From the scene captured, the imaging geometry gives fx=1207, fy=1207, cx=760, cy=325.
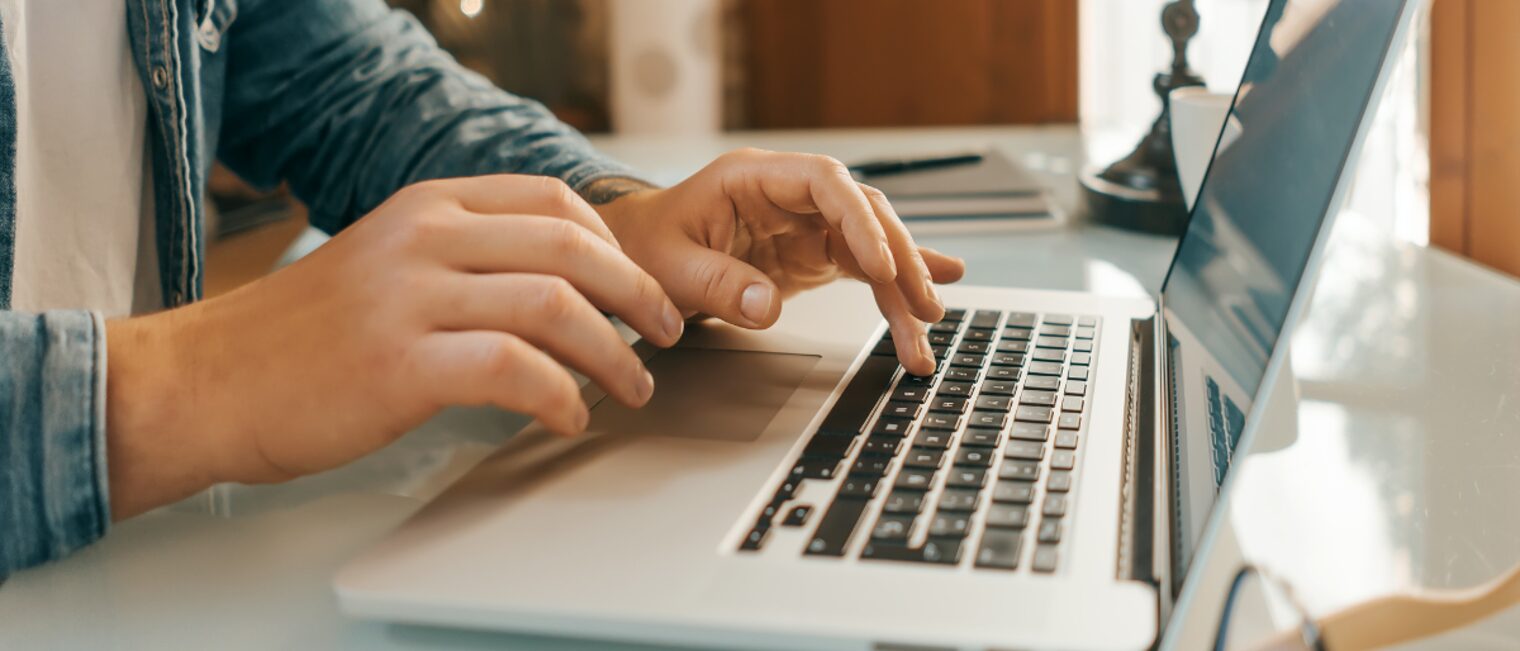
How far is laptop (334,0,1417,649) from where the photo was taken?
14.1 inches

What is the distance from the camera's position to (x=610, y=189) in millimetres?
778

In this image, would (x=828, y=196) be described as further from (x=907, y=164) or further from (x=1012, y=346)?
(x=907, y=164)

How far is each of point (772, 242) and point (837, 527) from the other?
1.14 feet

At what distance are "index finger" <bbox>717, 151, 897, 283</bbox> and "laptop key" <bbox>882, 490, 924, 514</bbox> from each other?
176mm

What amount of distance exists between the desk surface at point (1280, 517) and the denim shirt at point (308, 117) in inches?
9.9

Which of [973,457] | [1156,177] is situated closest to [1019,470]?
[973,457]

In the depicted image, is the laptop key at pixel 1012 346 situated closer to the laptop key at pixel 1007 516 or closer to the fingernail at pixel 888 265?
the fingernail at pixel 888 265

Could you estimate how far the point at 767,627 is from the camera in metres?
0.35

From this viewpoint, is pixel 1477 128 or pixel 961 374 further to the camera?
pixel 1477 128

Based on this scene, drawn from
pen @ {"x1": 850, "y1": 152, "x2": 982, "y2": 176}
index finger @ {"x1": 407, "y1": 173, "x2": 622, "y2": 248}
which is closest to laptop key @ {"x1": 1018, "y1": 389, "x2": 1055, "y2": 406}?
index finger @ {"x1": 407, "y1": 173, "x2": 622, "y2": 248}

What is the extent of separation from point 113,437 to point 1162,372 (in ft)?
1.55

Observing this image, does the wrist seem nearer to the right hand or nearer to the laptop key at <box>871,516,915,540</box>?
the right hand

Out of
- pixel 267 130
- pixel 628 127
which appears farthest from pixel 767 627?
pixel 628 127

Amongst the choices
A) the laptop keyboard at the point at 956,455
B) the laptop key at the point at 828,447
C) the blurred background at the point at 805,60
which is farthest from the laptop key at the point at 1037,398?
the blurred background at the point at 805,60
